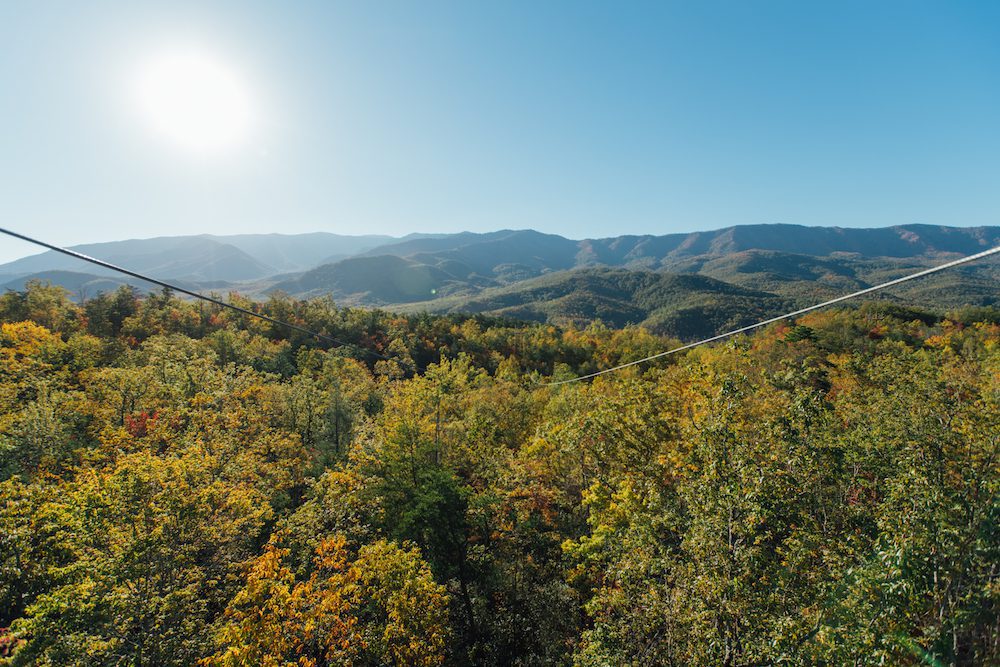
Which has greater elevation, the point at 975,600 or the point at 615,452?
the point at 975,600

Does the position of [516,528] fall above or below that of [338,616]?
below

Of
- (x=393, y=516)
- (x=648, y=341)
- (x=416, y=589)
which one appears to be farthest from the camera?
(x=648, y=341)

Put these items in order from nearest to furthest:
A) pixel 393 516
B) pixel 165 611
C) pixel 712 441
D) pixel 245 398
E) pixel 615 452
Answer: pixel 712 441 → pixel 165 611 → pixel 615 452 → pixel 393 516 → pixel 245 398

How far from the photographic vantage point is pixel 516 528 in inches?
1121

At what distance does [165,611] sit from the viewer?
680 inches

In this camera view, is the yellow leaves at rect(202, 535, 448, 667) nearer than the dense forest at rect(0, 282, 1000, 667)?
No

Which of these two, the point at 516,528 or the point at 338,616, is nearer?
the point at 338,616

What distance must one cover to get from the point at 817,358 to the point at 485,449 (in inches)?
2708

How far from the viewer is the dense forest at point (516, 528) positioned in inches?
408

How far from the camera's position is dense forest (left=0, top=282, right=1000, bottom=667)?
34.0ft

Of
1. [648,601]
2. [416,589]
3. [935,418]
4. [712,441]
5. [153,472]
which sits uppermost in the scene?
[712,441]

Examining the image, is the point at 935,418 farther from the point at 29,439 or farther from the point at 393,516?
the point at 29,439

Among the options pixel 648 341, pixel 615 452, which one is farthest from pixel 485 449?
pixel 648 341

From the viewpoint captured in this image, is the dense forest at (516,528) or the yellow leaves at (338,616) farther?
the yellow leaves at (338,616)
